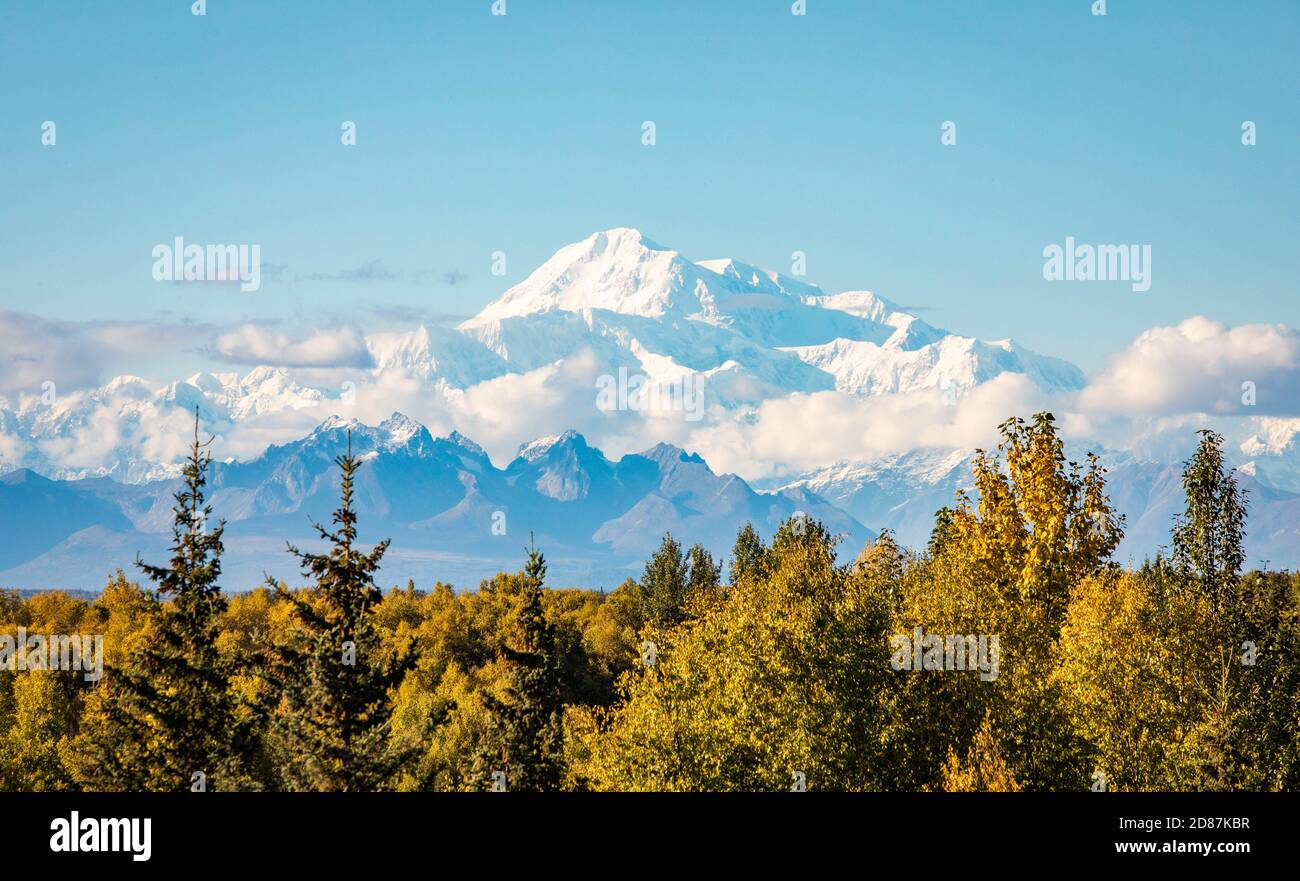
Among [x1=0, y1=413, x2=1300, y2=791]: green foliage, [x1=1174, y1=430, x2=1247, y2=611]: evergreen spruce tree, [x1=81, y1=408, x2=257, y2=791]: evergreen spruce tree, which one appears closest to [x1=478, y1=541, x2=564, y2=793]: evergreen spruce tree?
[x1=0, y1=413, x2=1300, y2=791]: green foliage

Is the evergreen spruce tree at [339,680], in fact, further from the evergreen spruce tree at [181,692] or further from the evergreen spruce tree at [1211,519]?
the evergreen spruce tree at [1211,519]

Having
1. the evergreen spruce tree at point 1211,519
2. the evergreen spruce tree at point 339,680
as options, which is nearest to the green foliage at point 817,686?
the evergreen spruce tree at point 339,680

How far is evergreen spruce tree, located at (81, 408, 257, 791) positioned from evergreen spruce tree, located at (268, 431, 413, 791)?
273 centimetres

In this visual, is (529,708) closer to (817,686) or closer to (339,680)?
(817,686)

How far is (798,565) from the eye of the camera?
8038 cm

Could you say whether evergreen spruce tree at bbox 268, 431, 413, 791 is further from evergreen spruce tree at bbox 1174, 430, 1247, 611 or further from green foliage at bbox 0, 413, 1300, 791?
evergreen spruce tree at bbox 1174, 430, 1247, 611

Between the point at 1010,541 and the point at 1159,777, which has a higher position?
the point at 1010,541

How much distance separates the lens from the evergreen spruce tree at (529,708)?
69.2 metres

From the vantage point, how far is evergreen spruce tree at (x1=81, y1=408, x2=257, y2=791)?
49.5 meters

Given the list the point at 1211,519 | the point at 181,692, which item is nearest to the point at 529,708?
the point at 181,692

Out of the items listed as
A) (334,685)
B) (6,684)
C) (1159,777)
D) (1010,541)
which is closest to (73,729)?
(6,684)

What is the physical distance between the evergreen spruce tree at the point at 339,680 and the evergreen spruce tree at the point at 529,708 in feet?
67.8
